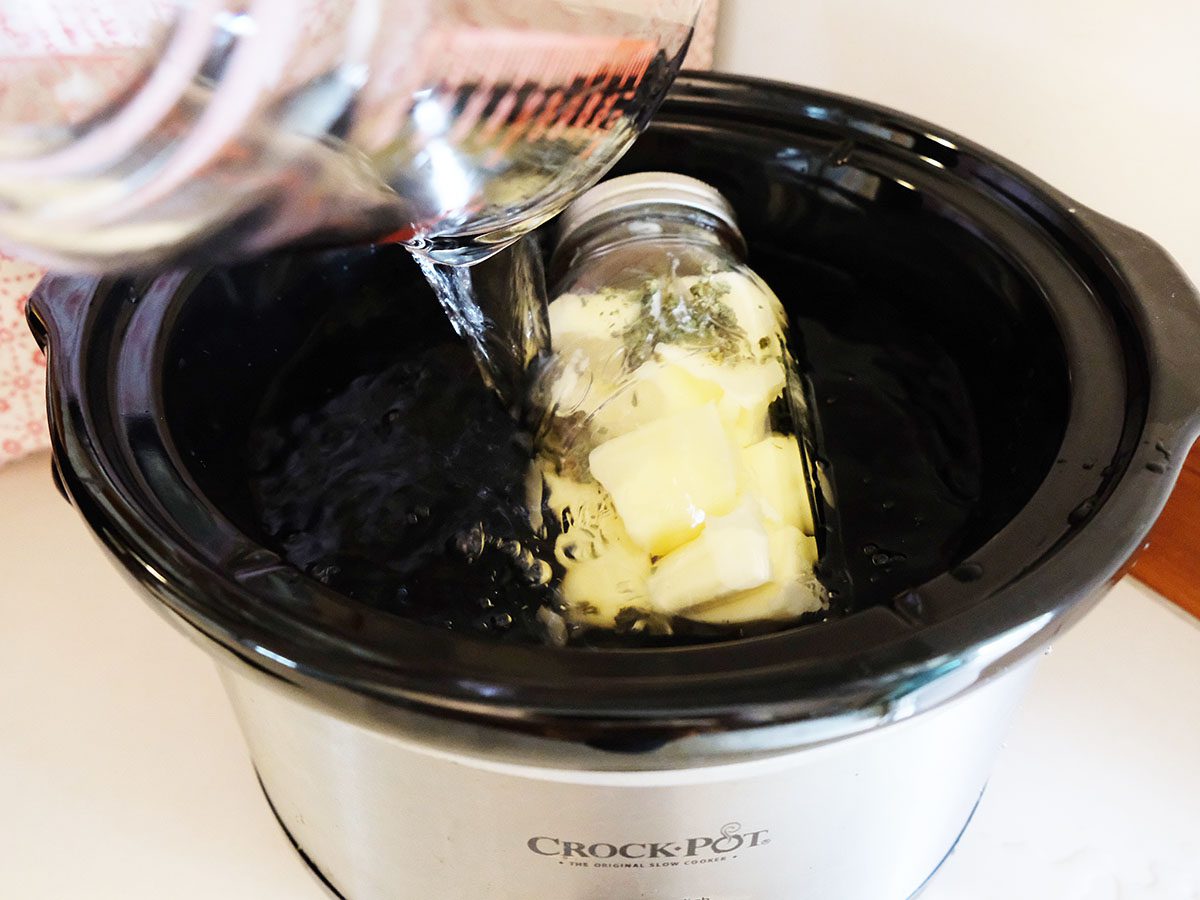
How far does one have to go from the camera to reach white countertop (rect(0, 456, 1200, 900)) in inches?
24.2

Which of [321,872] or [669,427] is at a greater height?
[669,427]

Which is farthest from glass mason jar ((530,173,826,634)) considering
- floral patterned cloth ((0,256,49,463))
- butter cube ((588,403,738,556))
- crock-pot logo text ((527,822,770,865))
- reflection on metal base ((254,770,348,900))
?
floral patterned cloth ((0,256,49,463))

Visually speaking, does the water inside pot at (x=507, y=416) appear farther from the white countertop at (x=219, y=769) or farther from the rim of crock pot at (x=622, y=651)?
the white countertop at (x=219, y=769)

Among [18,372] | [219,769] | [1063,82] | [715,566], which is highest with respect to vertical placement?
[1063,82]

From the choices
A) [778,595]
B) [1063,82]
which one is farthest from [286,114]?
[1063,82]

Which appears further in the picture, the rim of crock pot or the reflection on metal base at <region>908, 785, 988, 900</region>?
the reflection on metal base at <region>908, 785, 988, 900</region>

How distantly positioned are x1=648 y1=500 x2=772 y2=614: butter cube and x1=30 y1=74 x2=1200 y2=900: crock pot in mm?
61

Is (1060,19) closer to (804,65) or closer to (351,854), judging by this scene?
(804,65)

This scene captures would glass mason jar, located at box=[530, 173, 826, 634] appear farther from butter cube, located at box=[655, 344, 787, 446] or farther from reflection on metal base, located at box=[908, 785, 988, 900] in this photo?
reflection on metal base, located at box=[908, 785, 988, 900]

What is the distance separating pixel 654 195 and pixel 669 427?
0.24m

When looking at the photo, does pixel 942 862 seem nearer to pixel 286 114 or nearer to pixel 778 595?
pixel 778 595

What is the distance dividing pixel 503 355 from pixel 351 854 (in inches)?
11.9

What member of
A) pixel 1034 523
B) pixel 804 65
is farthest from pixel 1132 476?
pixel 804 65

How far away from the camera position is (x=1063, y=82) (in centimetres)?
73
